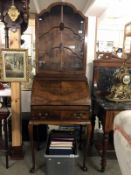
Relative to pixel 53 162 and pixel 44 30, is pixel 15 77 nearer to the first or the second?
pixel 44 30

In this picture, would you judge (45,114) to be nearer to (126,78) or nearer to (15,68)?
(15,68)

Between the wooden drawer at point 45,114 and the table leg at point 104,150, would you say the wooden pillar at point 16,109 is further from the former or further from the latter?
the table leg at point 104,150

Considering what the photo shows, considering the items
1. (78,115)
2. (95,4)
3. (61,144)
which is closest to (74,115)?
(78,115)

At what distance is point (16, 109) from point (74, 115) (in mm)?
750

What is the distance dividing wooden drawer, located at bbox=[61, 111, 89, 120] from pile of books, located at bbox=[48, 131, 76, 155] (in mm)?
335

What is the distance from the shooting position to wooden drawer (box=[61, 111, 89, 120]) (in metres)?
2.21

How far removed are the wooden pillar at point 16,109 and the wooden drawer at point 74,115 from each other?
627 millimetres

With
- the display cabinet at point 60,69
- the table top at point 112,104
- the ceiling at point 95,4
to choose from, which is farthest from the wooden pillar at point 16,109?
the ceiling at point 95,4

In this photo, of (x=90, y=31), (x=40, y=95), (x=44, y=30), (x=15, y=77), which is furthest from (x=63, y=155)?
(x=90, y=31)

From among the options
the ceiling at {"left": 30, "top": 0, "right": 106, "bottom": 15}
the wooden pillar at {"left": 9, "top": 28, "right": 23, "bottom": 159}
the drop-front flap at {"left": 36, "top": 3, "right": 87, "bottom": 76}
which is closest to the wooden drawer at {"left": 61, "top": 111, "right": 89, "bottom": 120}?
the drop-front flap at {"left": 36, "top": 3, "right": 87, "bottom": 76}

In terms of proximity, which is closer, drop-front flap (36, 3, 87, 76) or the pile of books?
the pile of books

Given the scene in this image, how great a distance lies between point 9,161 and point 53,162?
0.66m

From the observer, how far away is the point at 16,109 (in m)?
2.51

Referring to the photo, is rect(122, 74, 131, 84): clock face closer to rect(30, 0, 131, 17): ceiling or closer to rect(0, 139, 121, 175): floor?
rect(0, 139, 121, 175): floor
